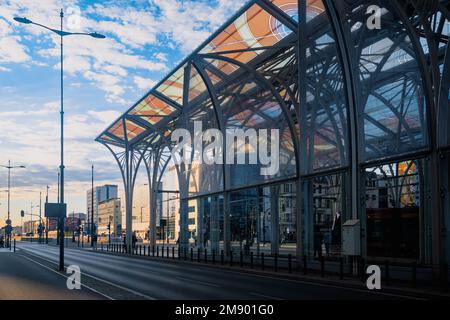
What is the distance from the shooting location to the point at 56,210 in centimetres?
3612

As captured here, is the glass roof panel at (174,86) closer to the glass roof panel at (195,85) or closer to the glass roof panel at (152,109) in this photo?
the glass roof panel at (195,85)

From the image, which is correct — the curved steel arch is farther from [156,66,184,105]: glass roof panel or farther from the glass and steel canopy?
[156,66,184,105]: glass roof panel

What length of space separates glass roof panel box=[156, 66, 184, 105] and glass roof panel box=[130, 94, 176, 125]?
5.17 ft

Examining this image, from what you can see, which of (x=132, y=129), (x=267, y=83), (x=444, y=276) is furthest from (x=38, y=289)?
(x=132, y=129)

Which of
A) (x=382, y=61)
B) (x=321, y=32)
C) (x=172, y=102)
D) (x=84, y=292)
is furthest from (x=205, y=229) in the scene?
(x=84, y=292)

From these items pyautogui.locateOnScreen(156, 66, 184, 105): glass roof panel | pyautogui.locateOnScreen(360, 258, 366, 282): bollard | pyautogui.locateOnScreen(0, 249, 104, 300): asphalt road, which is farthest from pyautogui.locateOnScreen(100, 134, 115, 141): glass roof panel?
pyautogui.locateOnScreen(360, 258, 366, 282): bollard

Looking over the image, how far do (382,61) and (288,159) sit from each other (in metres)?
8.62

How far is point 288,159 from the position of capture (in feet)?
104

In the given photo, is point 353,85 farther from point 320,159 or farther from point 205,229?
point 205,229

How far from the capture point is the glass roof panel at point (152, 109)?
48416 mm

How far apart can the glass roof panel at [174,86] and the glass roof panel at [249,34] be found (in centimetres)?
508

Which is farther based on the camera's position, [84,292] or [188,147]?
[188,147]

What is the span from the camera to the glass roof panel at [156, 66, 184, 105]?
41112mm
